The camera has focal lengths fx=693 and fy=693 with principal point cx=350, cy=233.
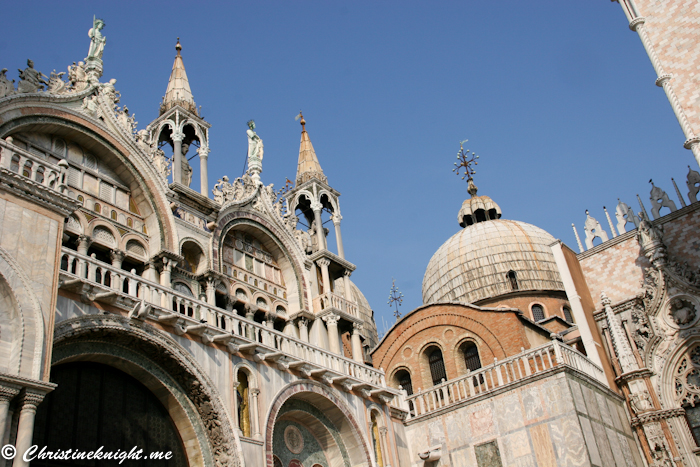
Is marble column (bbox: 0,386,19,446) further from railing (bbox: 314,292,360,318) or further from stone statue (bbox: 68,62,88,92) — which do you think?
railing (bbox: 314,292,360,318)

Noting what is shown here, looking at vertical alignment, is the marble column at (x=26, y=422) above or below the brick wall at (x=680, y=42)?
below

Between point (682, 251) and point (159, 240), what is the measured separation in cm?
1572

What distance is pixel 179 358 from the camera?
12492mm

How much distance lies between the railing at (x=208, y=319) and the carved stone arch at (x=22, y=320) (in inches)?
66.1

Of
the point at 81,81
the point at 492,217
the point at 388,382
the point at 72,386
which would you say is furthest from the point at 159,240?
the point at 492,217

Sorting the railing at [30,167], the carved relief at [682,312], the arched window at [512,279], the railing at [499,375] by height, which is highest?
the arched window at [512,279]

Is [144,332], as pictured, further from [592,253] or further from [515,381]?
[592,253]

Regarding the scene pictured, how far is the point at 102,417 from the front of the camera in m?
11.6

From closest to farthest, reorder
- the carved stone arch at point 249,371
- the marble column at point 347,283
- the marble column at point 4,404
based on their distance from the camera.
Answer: the marble column at point 4,404 < the carved stone arch at point 249,371 < the marble column at point 347,283

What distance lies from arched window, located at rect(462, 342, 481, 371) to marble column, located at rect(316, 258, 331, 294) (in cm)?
800

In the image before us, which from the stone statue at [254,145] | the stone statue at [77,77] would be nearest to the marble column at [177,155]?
the stone statue at [254,145]

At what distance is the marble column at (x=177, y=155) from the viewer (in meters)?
18.2

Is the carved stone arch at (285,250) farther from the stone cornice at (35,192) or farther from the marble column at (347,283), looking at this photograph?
the stone cornice at (35,192)

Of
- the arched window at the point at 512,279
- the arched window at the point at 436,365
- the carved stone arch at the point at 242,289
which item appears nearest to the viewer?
the carved stone arch at the point at 242,289
